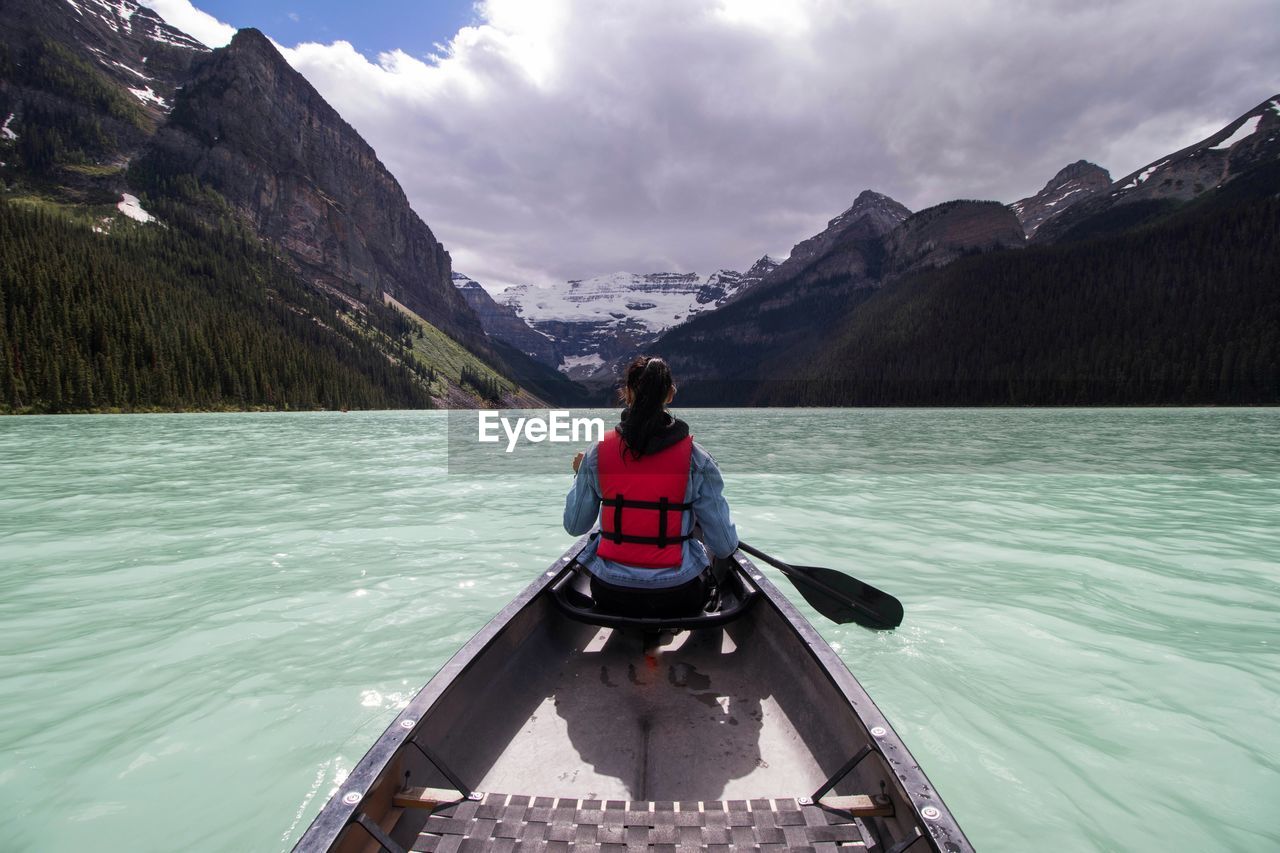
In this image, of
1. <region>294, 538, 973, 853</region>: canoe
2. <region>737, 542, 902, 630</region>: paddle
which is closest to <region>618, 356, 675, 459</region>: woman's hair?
<region>294, 538, 973, 853</region>: canoe

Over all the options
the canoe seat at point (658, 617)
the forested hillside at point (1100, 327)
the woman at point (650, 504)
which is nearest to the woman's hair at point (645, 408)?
the woman at point (650, 504)

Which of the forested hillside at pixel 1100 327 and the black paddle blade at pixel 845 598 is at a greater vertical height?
the forested hillside at pixel 1100 327

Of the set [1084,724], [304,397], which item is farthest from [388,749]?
[304,397]

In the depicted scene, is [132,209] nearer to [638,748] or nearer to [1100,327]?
[638,748]

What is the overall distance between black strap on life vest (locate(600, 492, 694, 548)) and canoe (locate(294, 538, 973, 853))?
2.20 ft

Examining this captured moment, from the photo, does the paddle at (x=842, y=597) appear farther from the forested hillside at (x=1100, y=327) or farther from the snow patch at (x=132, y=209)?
the snow patch at (x=132, y=209)

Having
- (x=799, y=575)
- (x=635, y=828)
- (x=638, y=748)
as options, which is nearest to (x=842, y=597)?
(x=799, y=575)

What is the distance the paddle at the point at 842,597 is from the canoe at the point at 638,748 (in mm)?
984

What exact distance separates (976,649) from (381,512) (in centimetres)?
1369

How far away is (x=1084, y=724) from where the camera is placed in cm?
559

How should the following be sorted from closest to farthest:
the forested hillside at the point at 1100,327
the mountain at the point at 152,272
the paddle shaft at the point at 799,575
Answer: the paddle shaft at the point at 799,575, the mountain at the point at 152,272, the forested hillside at the point at 1100,327

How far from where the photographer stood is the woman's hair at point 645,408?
4734mm

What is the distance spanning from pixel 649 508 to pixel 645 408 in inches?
33.3

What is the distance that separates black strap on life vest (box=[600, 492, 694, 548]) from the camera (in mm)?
4918
